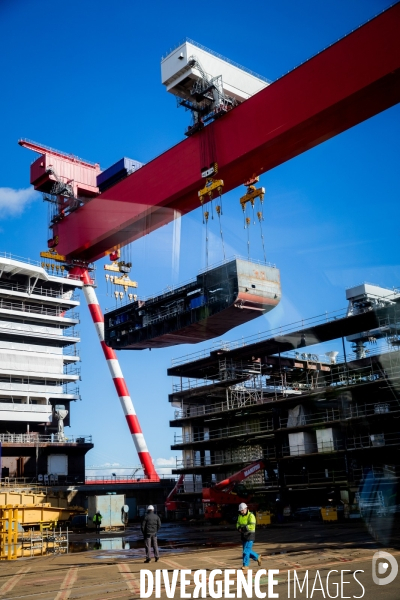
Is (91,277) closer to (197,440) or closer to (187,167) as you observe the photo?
(197,440)

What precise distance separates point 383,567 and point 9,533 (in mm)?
11332

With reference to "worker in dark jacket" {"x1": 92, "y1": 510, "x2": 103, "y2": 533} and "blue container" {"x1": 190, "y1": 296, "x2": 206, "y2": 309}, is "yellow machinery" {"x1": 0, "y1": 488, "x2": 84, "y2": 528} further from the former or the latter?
"blue container" {"x1": 190, "y1": 296, "x2": 206, "y2": 309}

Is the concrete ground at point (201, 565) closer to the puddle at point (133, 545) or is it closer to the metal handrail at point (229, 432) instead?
the puddle at point (133, 545)

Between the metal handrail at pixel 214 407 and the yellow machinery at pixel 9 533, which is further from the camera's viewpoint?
the metal handrail at pixel 214 407

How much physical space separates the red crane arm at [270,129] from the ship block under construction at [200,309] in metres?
3.38

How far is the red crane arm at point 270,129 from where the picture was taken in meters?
18.4

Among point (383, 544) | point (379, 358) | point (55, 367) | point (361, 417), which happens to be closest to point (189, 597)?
point (383, 544)

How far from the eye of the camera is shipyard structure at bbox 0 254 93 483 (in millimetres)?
49312

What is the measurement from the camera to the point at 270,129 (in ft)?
67.5

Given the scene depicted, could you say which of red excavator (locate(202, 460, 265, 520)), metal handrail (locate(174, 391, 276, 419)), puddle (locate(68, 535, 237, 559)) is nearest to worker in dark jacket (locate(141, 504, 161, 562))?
puddle (locate(68, 535, 237, 559))

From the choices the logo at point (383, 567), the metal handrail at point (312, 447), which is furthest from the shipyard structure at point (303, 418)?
the logo at point (383, 567)

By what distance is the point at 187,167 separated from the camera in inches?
909

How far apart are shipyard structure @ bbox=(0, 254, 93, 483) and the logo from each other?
1512 inches

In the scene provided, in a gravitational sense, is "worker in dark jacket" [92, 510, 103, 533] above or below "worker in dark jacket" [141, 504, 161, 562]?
below
